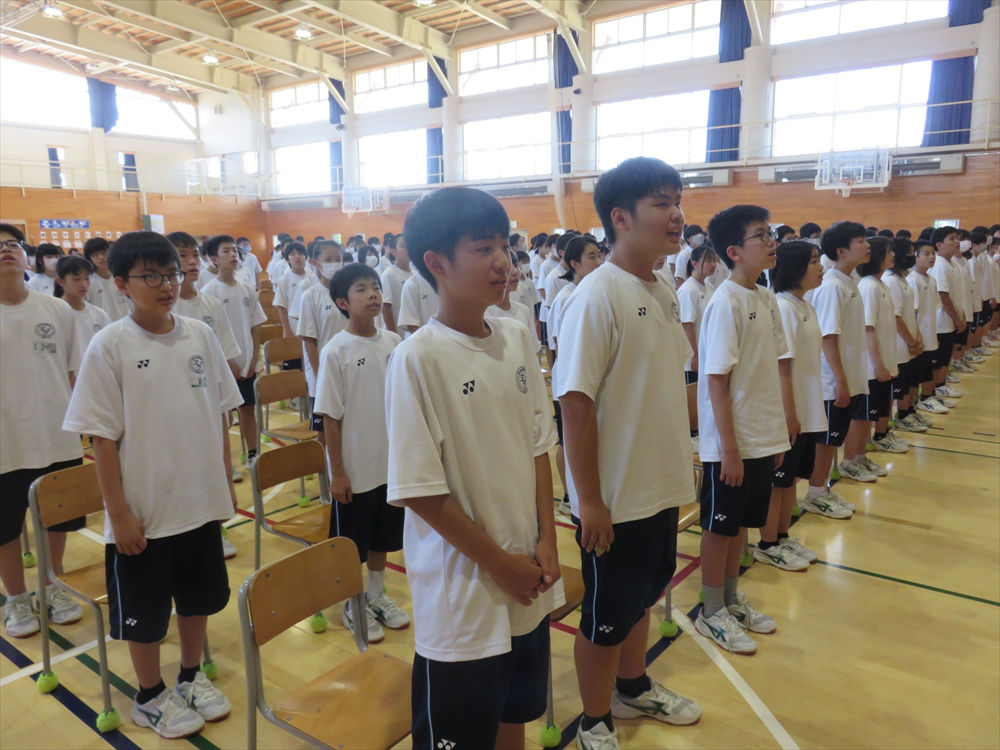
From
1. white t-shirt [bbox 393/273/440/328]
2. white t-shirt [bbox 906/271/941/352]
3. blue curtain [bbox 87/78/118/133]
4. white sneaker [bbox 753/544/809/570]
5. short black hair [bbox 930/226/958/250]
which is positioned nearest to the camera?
white sneaker [bbox 753/544/809/570]

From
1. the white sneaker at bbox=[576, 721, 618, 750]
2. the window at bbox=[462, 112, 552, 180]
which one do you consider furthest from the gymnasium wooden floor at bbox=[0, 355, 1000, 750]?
the window at bbox=[462, 112, 552, 180]

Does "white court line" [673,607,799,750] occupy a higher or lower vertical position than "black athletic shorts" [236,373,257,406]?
lower

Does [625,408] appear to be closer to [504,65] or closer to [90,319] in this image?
[90,319]

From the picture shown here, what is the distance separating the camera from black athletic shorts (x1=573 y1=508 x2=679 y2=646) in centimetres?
203

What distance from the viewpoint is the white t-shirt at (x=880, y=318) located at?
182 inches

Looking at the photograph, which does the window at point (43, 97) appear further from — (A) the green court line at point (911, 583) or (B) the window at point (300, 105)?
(A) the green court line at point (911, 583)

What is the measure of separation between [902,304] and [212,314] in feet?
17.6

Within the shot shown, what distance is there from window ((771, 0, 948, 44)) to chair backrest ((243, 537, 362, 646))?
1542 centimetres

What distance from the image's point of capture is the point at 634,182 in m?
2.00

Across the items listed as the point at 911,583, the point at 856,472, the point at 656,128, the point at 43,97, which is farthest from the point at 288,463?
the point at 43,97

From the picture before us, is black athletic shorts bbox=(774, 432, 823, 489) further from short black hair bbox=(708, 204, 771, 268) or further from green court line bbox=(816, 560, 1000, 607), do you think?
short black hair bbox=(708, 204, 771, 268)

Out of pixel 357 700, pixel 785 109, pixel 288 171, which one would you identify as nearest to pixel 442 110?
pixel 288 171

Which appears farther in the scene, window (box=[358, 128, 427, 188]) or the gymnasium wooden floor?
window (box=[358, 128, 427, 188])

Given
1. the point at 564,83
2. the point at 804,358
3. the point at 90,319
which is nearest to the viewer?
the point at 804,358
